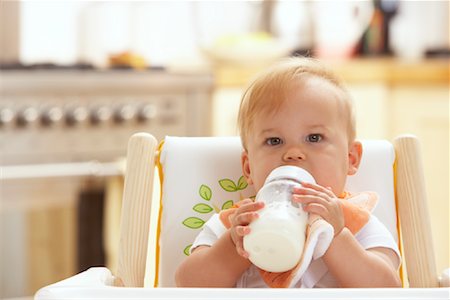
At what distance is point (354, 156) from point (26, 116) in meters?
1.46

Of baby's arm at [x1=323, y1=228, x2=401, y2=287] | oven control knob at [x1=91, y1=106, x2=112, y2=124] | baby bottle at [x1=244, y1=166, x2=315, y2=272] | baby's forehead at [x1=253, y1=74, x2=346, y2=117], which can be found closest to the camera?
baby bottle at [x1=244, y1=166, x2=315, y2=272]

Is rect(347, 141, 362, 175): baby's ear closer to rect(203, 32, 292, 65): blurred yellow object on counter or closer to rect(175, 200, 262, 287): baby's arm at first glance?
rect(175, 200, 262, 287): baby's arm

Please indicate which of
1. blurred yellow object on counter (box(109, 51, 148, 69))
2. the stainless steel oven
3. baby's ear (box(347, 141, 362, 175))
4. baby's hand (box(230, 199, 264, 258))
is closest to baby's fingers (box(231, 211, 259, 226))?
baby's hand (box(230, 199, 264, 258))

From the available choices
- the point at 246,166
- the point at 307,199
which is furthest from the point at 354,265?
the point at 246,166

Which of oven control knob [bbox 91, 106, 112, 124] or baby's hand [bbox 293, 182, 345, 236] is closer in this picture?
baby's hand [bbox 293, 182, 345, 236]

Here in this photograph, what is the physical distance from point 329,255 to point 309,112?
0.73ft

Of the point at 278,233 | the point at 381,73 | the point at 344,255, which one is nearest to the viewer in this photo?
the point at 278,233

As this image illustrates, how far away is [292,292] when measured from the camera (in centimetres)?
105

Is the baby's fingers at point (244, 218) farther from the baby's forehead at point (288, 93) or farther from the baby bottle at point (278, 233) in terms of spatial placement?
the baby's forehead at point (288, 93)

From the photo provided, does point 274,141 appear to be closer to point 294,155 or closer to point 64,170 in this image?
point 294,155

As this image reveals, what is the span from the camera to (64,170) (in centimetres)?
271

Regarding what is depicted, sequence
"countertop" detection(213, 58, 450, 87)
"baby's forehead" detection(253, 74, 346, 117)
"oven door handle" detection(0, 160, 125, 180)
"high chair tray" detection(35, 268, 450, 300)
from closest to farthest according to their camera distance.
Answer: "high chair tray" detection(35, 268, 450, 300)
"baby's forehead" detection(253, 74, 346, 117)
"oven door handle" detection(0, 160, 125, 180)
"countertop" detection(213, 58, 450, 87)

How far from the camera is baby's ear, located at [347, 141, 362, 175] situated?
4.78 ft

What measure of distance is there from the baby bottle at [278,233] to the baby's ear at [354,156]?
0.84ft
